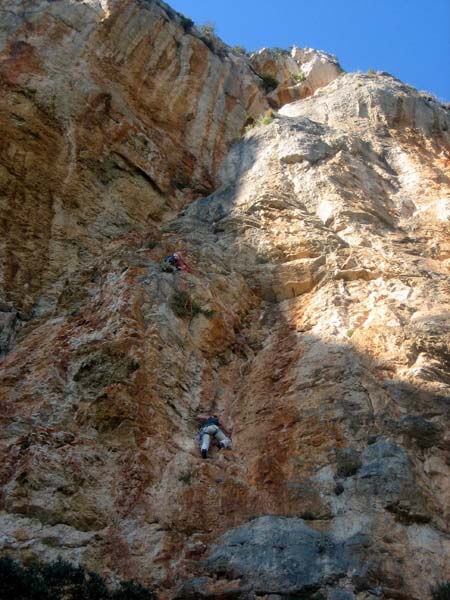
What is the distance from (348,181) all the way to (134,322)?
8.54 metres

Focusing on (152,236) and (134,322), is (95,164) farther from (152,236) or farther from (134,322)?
(134,322)

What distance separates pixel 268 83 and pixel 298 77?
1.80 metres

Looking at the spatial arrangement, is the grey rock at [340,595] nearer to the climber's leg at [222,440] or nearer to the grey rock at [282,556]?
the grey rock at [282,556]

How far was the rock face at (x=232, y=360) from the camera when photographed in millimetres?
8719

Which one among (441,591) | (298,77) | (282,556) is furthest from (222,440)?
(298,77)

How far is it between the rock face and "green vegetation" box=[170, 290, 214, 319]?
0.05 meters

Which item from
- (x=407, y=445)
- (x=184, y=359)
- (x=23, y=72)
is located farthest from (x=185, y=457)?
(x=23, y=72)

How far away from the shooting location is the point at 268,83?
28422mm

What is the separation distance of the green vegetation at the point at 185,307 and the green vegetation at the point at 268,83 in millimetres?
16910

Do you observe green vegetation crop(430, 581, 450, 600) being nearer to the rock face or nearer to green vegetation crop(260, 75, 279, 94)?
the rock face

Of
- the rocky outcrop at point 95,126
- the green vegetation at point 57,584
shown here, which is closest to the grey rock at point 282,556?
the green vegetation at point 57,584

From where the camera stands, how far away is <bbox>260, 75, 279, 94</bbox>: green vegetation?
92.1 feet

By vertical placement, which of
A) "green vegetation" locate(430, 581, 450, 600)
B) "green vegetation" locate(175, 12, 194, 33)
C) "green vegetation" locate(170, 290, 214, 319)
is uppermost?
"green vegetation" locate(175, 12, 194, 33)

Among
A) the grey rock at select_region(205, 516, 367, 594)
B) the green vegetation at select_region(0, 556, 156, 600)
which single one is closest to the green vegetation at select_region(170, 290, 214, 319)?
the grey rock at select_region(205, 516, 367, 594)
